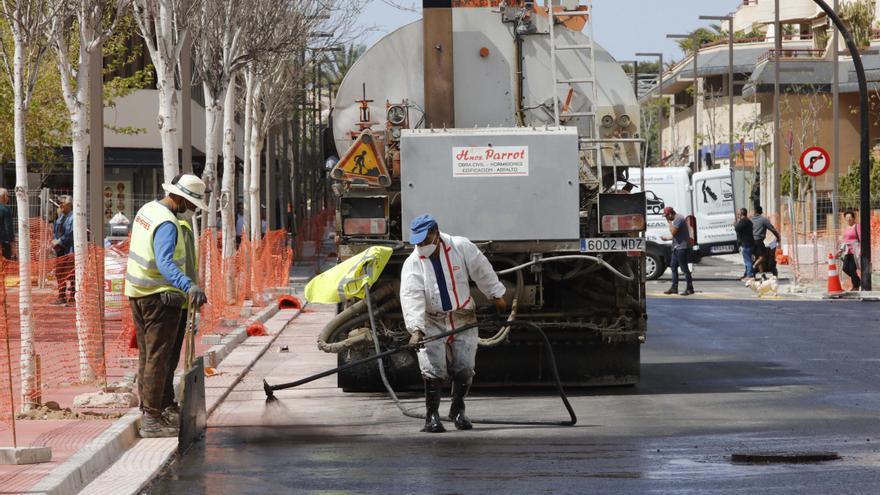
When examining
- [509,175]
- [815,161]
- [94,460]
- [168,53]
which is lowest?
[94,460]

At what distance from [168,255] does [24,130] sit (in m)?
2.17

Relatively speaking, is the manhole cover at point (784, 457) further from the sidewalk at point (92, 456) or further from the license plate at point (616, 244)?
the license plate at point (616, 244)

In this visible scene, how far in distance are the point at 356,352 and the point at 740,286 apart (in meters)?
21.0

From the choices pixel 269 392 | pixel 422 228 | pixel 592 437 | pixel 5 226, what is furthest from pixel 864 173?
pixel 592 437

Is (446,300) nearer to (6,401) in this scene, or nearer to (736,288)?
(6,401)

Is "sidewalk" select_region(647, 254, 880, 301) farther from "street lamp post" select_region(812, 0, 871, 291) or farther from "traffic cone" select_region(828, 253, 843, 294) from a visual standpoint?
"street lamp post" select_region(812, 0, 871, 291)

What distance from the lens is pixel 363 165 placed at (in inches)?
531

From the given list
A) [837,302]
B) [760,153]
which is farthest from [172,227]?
[760,153]

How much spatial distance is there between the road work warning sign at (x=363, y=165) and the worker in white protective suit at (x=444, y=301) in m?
1.84

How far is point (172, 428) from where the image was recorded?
1109 cm

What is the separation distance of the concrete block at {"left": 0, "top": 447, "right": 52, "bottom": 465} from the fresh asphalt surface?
0.77m

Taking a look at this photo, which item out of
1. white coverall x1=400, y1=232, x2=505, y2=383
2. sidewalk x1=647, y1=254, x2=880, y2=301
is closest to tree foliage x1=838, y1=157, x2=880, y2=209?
sidewalk x1=647, y1=254, x2=880, y2=301

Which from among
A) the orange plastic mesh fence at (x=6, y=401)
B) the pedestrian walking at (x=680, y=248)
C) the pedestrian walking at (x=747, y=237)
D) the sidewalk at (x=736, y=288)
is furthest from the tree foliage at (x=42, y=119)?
the orange plastic mesh fence at (x=6, y=401)

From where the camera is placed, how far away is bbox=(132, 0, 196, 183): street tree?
1750 centimetres
